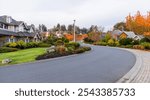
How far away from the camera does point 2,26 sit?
5006cm

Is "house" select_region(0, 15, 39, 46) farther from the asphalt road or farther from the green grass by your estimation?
the asphalt road

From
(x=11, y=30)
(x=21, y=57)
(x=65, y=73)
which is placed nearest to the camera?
(x=65, y=73)

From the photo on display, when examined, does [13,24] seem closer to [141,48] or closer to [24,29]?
[24,29]

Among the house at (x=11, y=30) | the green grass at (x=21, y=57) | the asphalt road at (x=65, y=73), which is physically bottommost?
the green grass at (x=21, y=57)

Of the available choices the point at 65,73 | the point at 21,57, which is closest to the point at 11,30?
the point at 21,57

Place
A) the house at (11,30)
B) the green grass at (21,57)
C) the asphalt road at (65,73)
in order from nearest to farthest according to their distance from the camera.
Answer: the asphalt road at (65,73) → the green grass at (21,57) → the house at (11,30)

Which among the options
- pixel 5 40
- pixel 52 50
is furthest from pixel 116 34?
pixel 52 50

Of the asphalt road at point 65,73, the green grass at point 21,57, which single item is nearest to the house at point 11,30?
the green grass at point 21,57

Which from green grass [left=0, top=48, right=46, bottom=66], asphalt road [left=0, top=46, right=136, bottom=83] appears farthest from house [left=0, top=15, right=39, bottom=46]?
asphalt road [left=0, top=46, right=136, bottom=83]

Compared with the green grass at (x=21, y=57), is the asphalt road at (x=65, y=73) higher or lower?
higher

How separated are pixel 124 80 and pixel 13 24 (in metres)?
47.4

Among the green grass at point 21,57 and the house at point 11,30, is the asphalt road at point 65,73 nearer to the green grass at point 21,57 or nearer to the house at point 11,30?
Result: the green grass at point 21,57

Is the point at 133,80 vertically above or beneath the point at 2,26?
beneath

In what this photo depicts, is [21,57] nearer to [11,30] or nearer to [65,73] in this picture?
[65,73]
